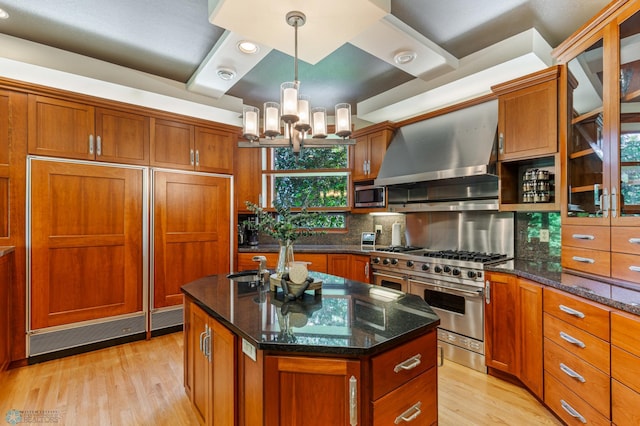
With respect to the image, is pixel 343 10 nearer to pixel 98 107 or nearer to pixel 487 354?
pixel 98 107

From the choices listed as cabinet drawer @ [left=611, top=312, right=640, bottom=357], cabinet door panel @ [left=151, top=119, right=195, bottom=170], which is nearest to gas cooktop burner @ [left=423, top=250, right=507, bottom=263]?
cabinet drawer @ [left=611, top=312, right=640, bottom=357]

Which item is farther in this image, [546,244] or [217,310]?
[546,244]

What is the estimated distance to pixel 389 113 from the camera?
3912 mm

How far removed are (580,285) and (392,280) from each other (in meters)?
1.74

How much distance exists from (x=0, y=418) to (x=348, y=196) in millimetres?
3686

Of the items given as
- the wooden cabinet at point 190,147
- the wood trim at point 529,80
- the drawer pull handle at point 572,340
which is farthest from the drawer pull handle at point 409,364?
the wooden cabinet at point 190,147

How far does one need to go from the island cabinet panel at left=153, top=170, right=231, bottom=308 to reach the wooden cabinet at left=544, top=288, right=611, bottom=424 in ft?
10.7

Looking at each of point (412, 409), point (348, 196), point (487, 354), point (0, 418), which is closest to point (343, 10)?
point (412, 409)

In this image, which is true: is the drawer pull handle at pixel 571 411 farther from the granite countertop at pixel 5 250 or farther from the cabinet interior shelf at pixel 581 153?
the granite countertop at pixel 5 250

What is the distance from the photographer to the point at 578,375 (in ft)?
5.81

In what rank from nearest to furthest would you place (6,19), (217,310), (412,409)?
(412,409), (217,310), (6,19)

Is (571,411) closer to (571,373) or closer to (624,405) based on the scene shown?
(571,373)

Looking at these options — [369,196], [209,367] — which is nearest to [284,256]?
[209,367]

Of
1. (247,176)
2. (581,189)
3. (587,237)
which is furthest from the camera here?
(247,176)
